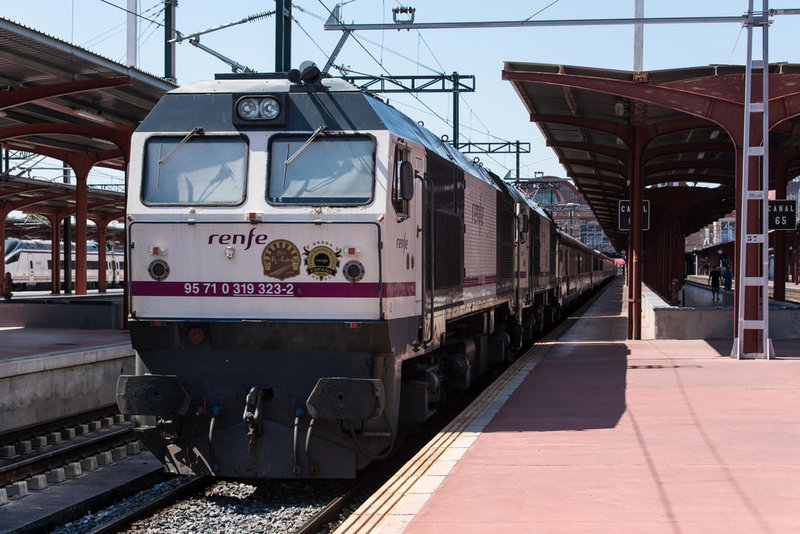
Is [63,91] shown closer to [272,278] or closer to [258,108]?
[258,108]

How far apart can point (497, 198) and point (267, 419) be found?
743cm

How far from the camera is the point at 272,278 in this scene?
26.0 feet

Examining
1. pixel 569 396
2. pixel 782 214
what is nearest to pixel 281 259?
pixel 569 396

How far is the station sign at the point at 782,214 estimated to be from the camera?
15289 millimetres

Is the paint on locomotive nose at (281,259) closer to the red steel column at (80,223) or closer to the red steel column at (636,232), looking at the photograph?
the red steel column at (636,232)

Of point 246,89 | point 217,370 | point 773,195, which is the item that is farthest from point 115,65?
point 773,195

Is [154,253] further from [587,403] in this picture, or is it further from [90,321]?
[90,321]

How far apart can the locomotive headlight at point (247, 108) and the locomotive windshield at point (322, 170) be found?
327 millimetres

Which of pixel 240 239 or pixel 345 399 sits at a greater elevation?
pixel 240 239

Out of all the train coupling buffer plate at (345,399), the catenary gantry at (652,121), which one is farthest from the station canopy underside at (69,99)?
the train coupling buffer plate at (345,399)

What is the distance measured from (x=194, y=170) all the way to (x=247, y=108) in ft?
2.52

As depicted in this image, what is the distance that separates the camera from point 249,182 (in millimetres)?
8047

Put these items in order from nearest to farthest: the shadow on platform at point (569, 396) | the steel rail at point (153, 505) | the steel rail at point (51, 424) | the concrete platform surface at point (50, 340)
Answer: the steel rail at point (153, 505) < the shadow on platform at point (569, 396) < the steel rail at point (51, 424) < the concrete platform surface at point (50, 340)

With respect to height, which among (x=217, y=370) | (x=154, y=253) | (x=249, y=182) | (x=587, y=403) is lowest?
(x=587, y=403)
